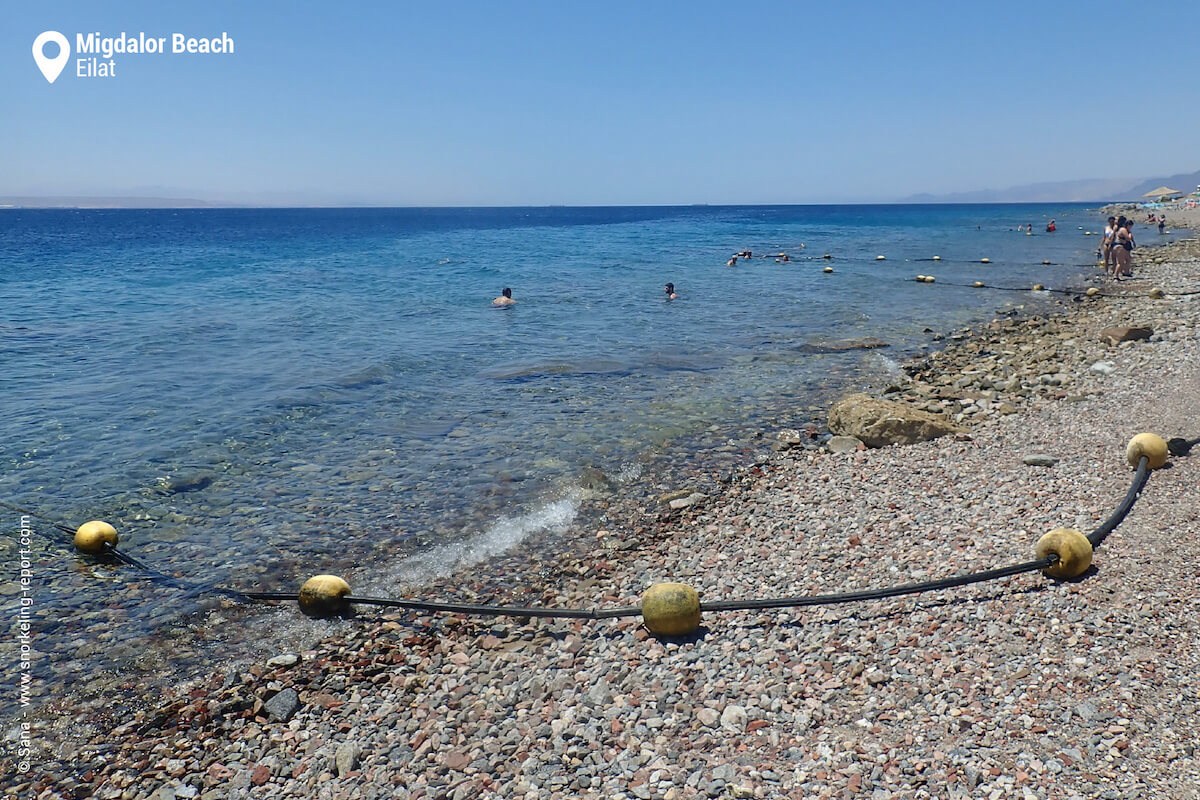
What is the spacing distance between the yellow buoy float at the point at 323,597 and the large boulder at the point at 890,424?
27.0 ft

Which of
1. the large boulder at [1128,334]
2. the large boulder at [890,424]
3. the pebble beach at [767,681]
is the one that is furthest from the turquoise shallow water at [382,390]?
the large boulder at [1128,334]

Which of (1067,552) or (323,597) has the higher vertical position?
(1067,552)

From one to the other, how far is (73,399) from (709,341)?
1668cm

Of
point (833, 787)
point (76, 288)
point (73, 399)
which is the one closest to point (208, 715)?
point (833, 787)

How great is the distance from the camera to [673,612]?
248 inches

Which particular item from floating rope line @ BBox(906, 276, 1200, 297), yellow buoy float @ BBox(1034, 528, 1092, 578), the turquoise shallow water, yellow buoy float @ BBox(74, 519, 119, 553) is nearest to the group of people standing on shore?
floating rope line @ BBox(906, 276, 1200, 297)

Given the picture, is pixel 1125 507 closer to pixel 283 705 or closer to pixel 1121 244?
pixel 283 705

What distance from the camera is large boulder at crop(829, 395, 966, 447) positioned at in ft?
36.8

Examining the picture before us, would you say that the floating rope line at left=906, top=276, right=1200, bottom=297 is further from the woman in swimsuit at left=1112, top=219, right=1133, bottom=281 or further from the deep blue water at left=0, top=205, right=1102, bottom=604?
the woman in swimsuit at left=1112, top=219, right=1133, bottom=281

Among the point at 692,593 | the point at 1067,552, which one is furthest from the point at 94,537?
the point at 1067,552

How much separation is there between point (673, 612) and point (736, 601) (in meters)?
0.73

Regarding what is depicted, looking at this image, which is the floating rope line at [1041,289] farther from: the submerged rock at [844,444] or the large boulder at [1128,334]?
the submerged rock at [844,444]

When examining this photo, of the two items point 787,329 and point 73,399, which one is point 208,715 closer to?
point 73,399

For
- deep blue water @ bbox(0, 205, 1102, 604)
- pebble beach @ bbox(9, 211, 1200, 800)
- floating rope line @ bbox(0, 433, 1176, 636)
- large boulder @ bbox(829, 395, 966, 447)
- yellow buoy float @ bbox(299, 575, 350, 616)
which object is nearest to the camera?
pebble beach @ bbox(9, 211, 1200, 800)
